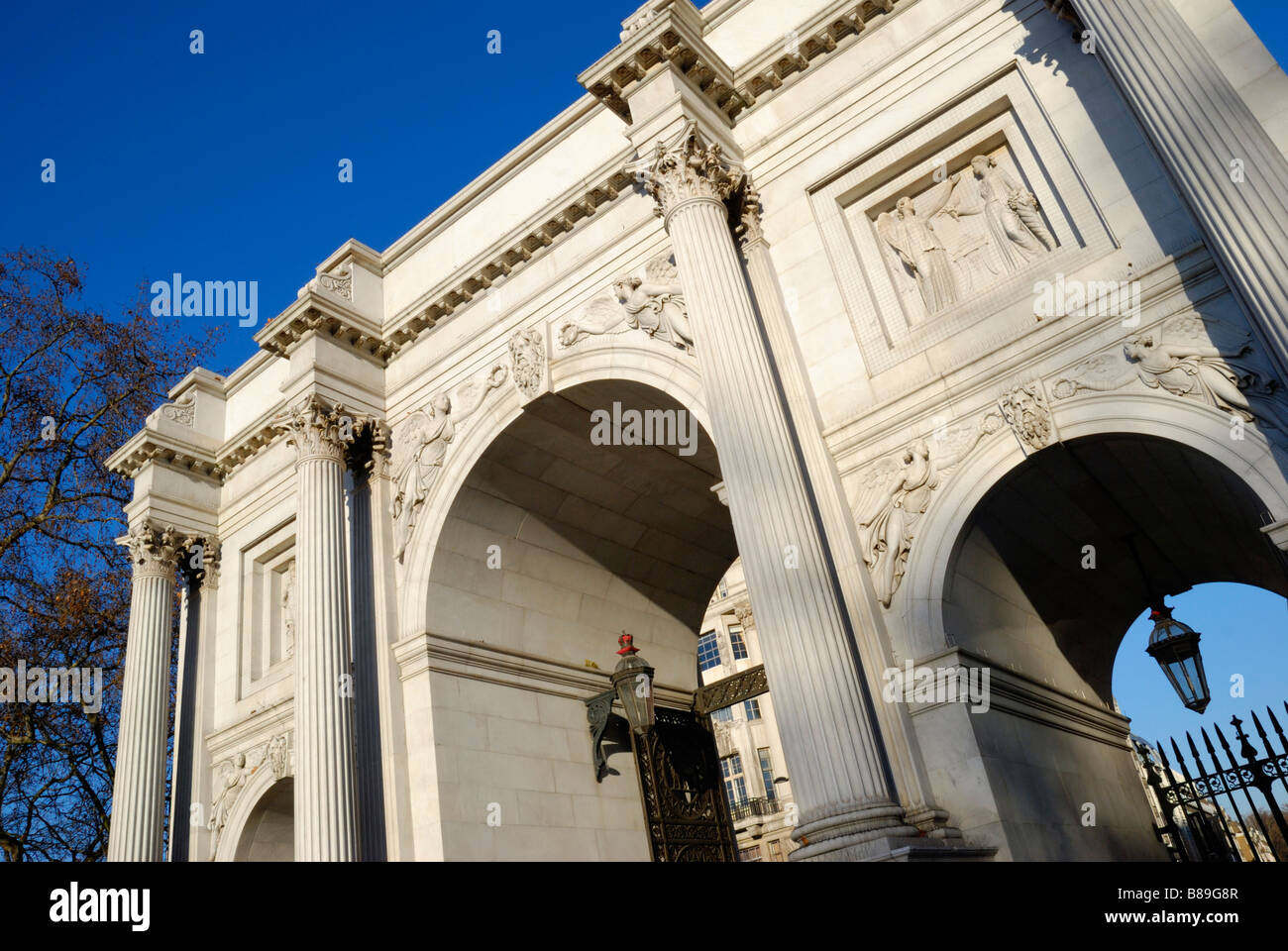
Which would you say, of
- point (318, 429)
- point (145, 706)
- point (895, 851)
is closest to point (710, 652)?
point (145, 706)

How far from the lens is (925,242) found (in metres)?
11.0

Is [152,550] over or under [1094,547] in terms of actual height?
over

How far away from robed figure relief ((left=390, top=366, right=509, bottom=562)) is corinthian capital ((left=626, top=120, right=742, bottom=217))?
384 centimetres

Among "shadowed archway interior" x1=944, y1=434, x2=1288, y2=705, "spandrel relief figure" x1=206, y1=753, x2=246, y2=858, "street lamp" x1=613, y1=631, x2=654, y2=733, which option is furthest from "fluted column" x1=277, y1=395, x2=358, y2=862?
"shadowed archway interior" x1=944, y1=434, x2=1288, y2=705

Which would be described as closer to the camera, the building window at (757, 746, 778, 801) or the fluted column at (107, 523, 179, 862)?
the fluted column at (107, 523, 179, 862)

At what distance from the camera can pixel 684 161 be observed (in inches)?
444

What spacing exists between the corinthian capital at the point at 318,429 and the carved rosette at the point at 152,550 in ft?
13.6

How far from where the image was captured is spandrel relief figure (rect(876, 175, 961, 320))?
34.9 feet

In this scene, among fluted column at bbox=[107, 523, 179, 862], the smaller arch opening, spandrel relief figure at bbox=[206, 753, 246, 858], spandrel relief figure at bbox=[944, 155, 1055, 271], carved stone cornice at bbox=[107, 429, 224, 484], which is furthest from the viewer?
carved stone cornice at bbox=[107, 429, 224, 484]

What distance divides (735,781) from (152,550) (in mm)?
37861

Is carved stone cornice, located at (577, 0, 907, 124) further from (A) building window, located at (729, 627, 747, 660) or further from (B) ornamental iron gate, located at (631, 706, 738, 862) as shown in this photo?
(A) building window, located at (729, 627, 747, 660)

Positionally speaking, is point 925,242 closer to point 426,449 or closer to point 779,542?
point 779,542
